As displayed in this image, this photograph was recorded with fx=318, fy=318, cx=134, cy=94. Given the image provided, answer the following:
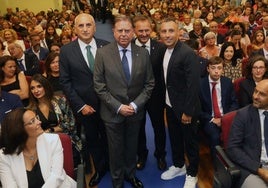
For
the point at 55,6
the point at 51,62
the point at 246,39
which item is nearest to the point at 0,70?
the point at 51,62

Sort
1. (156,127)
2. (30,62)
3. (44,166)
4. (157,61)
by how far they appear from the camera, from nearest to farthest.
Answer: (44,166) < (157,61) < (156,127) < (30,62)

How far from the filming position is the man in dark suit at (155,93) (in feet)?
9.18

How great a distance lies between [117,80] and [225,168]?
105 centimetres

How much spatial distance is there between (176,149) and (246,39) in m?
3.54

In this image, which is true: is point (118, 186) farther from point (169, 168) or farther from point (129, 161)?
point (169, 168)

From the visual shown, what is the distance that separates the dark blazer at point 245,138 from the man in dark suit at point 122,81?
74cm

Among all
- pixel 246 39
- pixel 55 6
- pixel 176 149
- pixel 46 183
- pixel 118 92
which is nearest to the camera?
pixel 46 183

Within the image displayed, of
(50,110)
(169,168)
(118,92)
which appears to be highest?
(118,92)

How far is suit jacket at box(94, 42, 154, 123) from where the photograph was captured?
97.7 inches

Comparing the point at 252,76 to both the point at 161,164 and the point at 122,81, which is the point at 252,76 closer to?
the point at 161,164

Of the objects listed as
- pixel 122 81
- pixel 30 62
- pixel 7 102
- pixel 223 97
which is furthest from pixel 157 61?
pixel 30 62

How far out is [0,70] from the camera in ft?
10.7

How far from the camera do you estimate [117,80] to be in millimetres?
2482

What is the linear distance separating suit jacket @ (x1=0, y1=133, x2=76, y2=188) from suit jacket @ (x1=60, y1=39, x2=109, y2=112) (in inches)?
24.4
